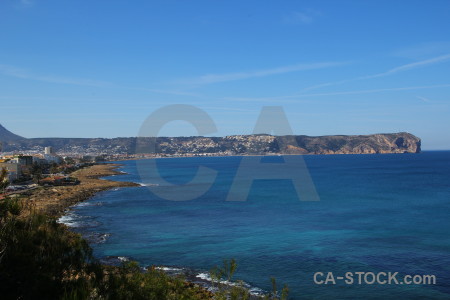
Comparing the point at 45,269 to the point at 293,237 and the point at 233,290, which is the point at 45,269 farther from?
the point at 293,237

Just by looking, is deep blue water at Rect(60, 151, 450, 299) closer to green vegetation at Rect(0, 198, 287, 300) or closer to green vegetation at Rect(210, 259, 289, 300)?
green vegetation at Rect(210, 259, 289, 300)

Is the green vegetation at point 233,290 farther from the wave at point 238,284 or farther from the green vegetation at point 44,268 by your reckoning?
the green vegetation at point 44,268

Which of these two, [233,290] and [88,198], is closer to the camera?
[233,290]

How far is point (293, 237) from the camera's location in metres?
30.7

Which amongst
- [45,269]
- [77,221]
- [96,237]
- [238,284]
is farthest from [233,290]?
[77,221]

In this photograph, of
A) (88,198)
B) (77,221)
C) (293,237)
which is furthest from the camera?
(88,198)

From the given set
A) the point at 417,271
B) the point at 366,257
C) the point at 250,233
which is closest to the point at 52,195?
the point at 250,233

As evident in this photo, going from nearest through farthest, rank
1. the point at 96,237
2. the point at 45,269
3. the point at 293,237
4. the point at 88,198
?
the point at 45,269
the point at 96,237
the point at 293,237
the point at 88,198

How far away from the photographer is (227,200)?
2163 inches

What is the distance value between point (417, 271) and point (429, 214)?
22.9 meters

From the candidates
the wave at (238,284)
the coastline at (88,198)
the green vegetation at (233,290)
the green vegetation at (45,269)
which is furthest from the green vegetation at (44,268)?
the wave at (238,284)

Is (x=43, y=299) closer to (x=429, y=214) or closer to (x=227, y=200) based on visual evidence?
(x=429, y=214)

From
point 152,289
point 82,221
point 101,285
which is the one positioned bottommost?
point 82,221

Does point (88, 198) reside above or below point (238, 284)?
below
